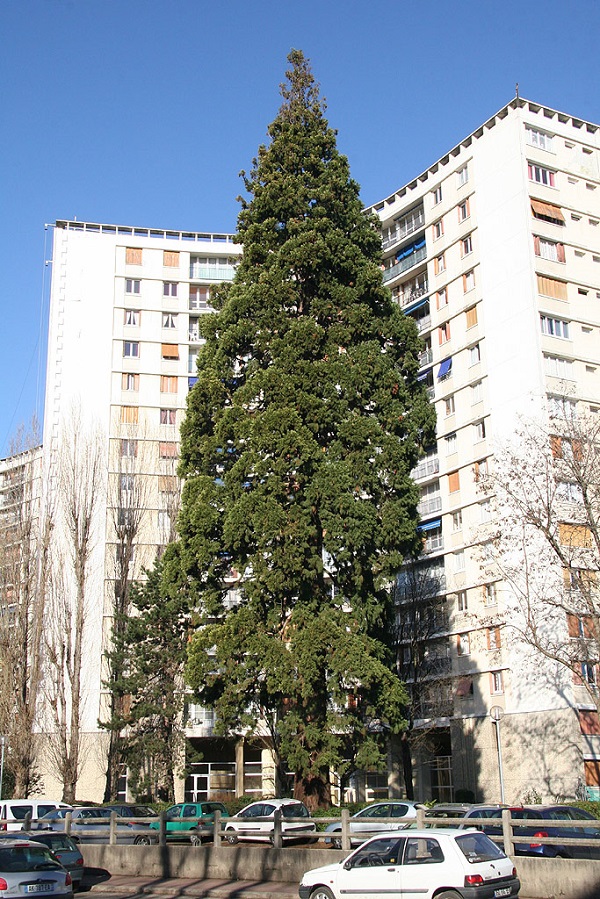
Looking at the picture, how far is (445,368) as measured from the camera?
4775 centimetres

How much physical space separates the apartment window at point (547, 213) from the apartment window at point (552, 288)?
307 cm

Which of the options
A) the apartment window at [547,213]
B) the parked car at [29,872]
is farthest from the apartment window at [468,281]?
the parked car at [29,872]

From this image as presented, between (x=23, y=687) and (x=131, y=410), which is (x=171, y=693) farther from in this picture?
(x=131, y=410)

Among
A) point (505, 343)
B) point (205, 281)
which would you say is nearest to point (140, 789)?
point (505, 343)

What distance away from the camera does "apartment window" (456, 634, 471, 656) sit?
4322 cm

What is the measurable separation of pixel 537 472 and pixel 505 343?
46.3 ft

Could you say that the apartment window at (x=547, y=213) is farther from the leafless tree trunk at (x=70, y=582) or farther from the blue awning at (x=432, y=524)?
the leafless tree trunk at (x=70, y=582)

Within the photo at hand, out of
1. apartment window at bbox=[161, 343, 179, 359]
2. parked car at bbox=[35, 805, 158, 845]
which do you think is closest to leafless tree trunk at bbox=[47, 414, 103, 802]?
apartment window at bbox=[161, 343, 179, 359]

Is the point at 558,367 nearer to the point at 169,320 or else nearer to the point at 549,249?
the point at 549,249

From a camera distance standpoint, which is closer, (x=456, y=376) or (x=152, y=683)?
(x=152, y=683)

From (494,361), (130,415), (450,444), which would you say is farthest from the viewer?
(130,415)

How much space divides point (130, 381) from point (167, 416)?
3.16 metres

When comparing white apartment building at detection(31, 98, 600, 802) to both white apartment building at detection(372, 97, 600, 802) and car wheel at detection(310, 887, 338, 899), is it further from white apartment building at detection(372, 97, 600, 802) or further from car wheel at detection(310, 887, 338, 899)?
car wheel at detection(310, 887, 338, 899)

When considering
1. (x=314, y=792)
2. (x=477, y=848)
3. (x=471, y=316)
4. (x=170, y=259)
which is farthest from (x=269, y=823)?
(x=170, y=259)
